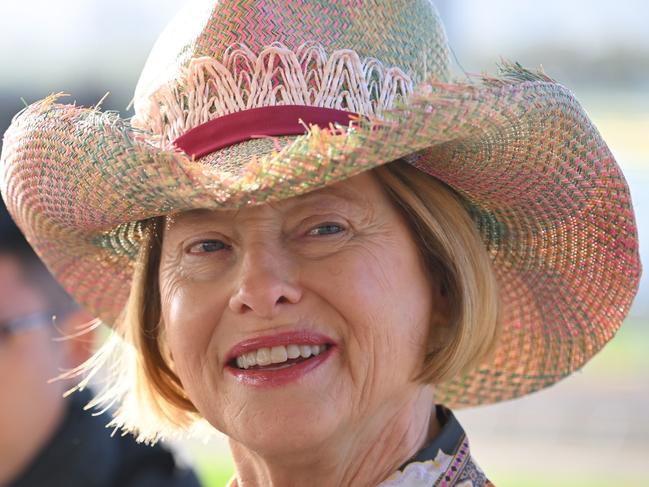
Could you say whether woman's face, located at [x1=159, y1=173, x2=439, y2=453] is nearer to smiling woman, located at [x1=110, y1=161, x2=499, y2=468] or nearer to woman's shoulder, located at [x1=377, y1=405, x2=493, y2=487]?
smiling woman, located at [x1=110, y1=161, x2=499, y2=468]

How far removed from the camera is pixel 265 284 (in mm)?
2502

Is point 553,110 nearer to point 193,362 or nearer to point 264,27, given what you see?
point 264,27

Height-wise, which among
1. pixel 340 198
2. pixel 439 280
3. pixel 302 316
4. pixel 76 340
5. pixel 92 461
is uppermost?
pixel 340 198

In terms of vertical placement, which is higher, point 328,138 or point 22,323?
point 328,138

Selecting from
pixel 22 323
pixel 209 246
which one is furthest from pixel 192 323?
pixel 22 323

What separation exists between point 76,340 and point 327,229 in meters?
1.83

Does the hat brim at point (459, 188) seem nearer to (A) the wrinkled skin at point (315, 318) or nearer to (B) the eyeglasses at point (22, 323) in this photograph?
(A) the wrinkled skin at point (315, 318)

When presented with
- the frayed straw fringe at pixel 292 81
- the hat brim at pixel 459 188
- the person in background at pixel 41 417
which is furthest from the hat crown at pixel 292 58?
the person in background at pixel 41 417

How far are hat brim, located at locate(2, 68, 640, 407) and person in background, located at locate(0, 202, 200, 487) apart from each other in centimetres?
69

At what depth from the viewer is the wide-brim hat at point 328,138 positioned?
2377mm

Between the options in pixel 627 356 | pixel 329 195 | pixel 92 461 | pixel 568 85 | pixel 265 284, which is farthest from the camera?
pixel 568 85

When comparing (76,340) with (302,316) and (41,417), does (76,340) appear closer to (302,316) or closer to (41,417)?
(41,417)

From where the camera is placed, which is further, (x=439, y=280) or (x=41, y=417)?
(x=41, y=417)

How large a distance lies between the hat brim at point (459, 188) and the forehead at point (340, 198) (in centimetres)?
12
